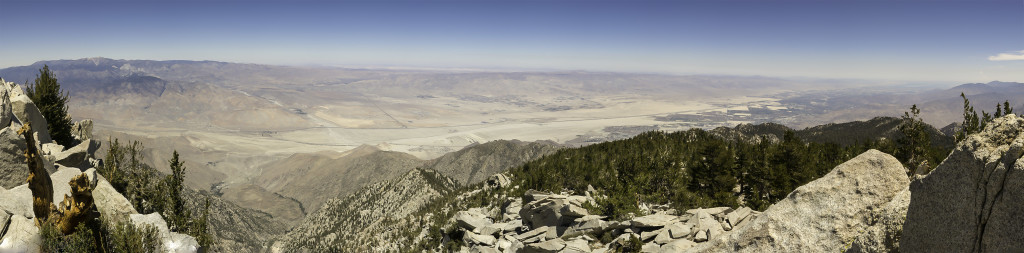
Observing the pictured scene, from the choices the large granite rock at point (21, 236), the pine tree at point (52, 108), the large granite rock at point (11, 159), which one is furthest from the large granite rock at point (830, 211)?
the pine tree at point (52, 108)

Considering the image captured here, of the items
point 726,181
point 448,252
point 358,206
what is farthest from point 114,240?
point 358,206

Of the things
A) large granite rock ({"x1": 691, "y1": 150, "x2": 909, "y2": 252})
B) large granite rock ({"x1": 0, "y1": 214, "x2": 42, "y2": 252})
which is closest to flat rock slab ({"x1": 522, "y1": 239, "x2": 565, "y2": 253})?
large granite rock ({"x1": 691, "y1": 150, "x2": 909, "y2": 252})

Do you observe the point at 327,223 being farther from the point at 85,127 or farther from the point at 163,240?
the point at 163,240

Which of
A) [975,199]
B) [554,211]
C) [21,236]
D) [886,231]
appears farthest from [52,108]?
[975,199]

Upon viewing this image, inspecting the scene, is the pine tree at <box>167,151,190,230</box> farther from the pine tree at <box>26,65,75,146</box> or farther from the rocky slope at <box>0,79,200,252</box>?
the pine tree at <box>26,65,75,146</box>

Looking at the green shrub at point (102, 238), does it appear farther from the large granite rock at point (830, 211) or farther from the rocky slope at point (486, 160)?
the rocky slope at point (486, 160)
